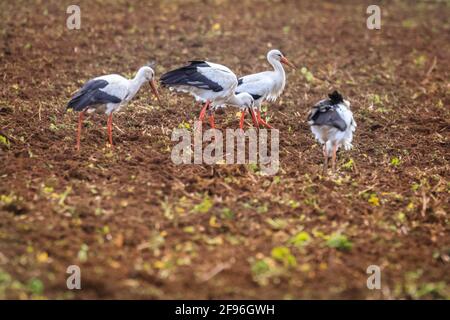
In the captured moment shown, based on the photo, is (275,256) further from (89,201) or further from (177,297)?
(89,201)

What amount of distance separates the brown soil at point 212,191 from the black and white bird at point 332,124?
35 centimetres

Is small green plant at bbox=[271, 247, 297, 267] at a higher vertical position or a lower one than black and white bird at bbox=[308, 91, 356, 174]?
lower

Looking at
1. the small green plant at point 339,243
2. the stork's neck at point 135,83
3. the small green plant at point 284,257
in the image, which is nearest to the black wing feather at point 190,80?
the stork's neck at point 135,83

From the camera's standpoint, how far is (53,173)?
24.4 ft

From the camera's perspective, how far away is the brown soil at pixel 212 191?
19.1 ft

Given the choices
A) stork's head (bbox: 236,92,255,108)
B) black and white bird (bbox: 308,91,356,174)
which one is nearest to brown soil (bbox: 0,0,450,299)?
black and white bird (bbox: 308,91,356,174)

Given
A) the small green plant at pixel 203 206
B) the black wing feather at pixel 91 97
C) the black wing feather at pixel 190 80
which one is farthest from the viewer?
the black wing feather at pixel 190 80

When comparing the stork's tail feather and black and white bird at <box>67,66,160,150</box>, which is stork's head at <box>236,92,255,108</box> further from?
the stork's tail feather

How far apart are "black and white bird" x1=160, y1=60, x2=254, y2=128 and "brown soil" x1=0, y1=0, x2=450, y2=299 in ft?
1.59

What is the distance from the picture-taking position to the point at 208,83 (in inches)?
355

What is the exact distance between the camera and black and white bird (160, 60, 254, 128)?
9.02 meters

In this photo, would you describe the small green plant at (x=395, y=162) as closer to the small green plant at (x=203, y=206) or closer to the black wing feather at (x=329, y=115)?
the black wing feather at (x=329, y=115)

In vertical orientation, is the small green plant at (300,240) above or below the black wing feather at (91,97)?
below

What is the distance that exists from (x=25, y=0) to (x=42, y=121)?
8.06m
